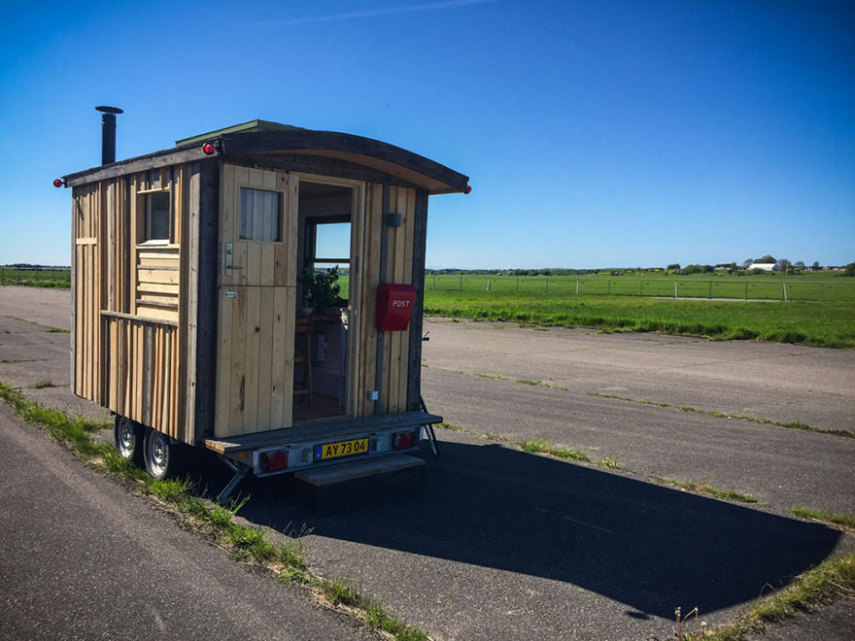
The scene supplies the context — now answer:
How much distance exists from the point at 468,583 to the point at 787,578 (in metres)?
2.16

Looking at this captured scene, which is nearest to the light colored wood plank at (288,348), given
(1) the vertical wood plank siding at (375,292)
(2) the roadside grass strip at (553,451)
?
(1) the vertical wood plank siding at (375,292)

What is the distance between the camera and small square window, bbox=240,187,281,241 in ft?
18.9

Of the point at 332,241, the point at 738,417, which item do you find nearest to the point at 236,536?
the point at 332,241

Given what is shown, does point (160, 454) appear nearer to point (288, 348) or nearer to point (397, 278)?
point (288, 348)

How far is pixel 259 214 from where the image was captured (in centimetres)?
585

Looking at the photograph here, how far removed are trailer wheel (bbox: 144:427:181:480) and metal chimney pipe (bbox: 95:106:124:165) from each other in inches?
129

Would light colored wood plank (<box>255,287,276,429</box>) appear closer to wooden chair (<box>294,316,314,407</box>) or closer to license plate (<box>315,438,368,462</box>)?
license plate (<box>315,438,368,462</box>)

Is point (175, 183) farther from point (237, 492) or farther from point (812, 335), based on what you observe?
point (812, 335)

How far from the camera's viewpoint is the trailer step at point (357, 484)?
5.66 meters

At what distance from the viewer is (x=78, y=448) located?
7227 mm

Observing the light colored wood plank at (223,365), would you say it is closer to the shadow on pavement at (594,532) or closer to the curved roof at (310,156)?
the shadow on pavement at (594,532)

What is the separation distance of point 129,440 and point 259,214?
9.22ft

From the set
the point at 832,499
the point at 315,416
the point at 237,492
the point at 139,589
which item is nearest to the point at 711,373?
the point at 832,499

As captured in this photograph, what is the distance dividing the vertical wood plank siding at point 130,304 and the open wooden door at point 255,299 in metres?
0.30
